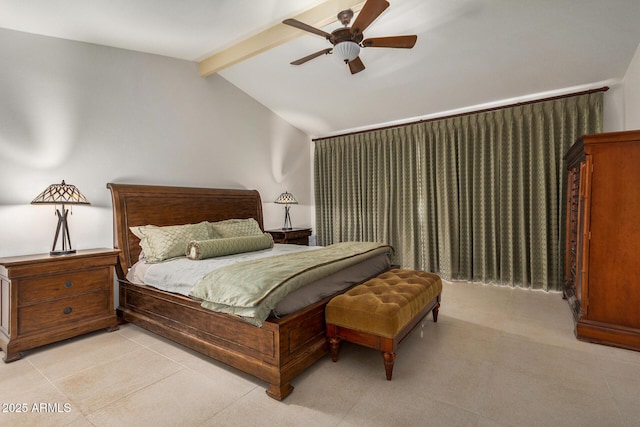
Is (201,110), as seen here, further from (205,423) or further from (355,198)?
(205,423)

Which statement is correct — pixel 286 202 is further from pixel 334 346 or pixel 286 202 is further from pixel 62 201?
pixel 334 346

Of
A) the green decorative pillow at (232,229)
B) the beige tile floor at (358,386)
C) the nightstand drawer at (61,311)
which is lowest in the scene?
the beige tile floor at (358,386)

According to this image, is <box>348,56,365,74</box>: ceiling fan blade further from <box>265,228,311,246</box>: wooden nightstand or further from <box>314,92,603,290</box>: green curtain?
<box>265,228,311,246</box>: wooden nightstand

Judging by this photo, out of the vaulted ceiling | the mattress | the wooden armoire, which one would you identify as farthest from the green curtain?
the mattress

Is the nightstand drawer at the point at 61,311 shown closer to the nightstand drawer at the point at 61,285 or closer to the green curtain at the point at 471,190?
the nightstand drawer at the point at 61,285

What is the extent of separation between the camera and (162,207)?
362 cm

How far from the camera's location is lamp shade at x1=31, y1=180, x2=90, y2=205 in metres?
2.66

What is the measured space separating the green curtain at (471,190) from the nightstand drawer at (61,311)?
3734 mm

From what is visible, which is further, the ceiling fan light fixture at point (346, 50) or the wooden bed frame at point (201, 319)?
the ceiling fan light fixture at point (346, 50)

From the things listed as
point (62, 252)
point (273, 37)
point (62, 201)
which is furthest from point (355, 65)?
point (62, 252)

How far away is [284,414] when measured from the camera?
1729 mm

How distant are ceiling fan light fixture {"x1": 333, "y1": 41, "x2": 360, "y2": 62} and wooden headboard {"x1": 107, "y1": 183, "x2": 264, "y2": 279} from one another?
245cm

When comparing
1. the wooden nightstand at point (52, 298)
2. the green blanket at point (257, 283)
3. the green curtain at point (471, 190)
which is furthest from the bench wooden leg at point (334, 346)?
the green curtain at point (471, 190)

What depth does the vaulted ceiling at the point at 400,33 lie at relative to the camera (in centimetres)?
263
